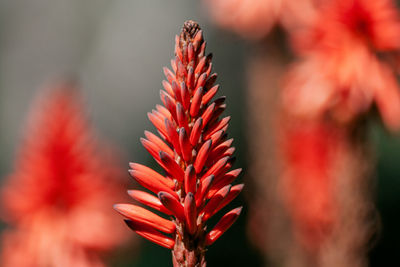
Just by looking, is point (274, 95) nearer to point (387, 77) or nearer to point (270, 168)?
point (270, 168)

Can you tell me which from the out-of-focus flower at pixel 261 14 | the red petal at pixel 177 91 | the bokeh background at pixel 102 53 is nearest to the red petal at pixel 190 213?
the red petal at pixel 177 91

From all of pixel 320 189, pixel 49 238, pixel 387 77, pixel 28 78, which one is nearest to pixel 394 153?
pixel 320 189

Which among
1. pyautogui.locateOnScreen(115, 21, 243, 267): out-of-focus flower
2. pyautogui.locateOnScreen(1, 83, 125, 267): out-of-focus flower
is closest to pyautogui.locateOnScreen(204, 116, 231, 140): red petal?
pyautogui.locateOnScreen(115, 21, 243, 267): out-of-focus flower

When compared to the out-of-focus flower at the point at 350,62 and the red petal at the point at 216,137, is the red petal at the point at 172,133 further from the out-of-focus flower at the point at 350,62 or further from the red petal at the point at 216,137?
the out-of-focus flower at the point at 350,62

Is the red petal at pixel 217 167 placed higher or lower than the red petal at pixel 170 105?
lower

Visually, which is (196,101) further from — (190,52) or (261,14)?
(261,14)

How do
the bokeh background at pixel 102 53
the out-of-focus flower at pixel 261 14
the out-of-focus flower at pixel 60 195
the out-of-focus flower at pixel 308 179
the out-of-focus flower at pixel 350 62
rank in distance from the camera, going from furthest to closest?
the bokeh background at pixel 102 53
the out-of-focus flower at pixel 261 14
the out-of-focus flower at pixel 308 179
the out-of-focus flower at pixel 350 62
the out-of-focus flower at pixel 60 195

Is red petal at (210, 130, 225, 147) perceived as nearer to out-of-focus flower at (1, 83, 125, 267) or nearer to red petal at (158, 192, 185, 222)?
red petal at (158, 192, 185, 222)
